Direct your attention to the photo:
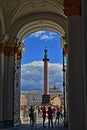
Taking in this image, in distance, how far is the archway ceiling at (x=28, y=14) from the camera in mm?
27266

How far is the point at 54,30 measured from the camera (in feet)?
107

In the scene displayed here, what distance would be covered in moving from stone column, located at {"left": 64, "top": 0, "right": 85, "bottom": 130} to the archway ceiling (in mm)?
10965

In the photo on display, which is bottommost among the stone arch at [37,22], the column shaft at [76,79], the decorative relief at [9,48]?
the column shaft at [76,79]

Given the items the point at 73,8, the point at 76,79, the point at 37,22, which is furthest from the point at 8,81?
the point at 76,79

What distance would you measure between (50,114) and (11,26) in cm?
758

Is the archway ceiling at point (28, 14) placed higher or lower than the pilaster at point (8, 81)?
higher

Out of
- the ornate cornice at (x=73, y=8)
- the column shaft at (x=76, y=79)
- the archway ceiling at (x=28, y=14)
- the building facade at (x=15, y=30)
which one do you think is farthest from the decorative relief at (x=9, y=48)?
the column shaft at (x=76, y=79)

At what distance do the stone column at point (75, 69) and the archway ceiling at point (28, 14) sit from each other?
36.0ft

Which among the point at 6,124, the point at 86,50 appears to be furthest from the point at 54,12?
the point at 86,50

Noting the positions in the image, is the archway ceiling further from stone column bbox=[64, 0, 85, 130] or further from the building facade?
stone column bbox=[64, 0, 85, 130]

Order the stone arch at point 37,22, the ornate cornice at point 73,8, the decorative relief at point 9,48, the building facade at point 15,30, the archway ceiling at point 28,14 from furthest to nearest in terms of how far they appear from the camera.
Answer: the stone arch at point 37,22
the decorative relief at point 9,48
the building facade at point 15,30
the archway ceiling at point 28,14
the ornate cornice at point 73,8

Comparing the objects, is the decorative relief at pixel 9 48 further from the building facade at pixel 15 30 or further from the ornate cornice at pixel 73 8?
the ornate cornice at pixel 73 8

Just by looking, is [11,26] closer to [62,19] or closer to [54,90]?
[62,19]

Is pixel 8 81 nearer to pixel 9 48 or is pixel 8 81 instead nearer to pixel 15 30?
pixel 9 48
